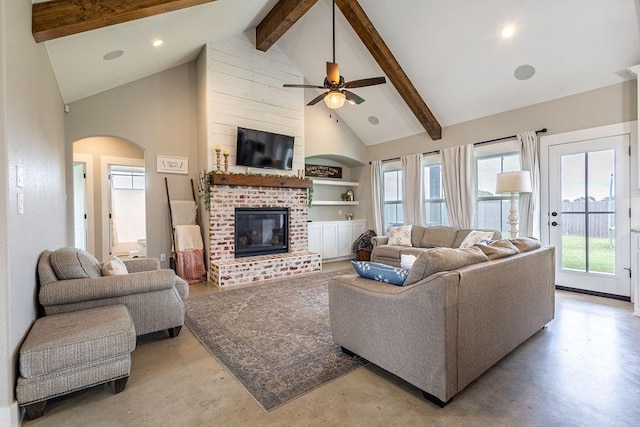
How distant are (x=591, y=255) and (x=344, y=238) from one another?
4264mm

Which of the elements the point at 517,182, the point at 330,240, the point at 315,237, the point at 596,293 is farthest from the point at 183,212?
the point at 596,293

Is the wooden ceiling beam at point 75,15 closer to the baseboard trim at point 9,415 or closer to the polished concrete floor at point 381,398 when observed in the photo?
the baseboard trim at point 9,415

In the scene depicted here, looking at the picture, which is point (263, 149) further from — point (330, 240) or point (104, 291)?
point (104, 291)

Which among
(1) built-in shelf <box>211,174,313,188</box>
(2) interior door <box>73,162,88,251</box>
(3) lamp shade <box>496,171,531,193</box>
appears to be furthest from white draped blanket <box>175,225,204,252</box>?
(3) lamp shade <box>496,171,531,193</box>

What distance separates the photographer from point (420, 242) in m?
5.52

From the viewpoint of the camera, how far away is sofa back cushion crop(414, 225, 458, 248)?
517 centimetres

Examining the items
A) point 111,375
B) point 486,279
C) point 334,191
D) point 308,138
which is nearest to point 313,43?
point 308,138

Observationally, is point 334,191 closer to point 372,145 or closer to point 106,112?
point 372,145

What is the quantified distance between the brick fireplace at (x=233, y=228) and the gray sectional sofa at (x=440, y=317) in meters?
2.71

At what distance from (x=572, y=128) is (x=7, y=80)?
5.87 m

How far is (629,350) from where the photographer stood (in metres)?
2.47

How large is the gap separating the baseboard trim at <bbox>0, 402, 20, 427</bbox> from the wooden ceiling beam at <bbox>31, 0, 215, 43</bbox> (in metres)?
2.42

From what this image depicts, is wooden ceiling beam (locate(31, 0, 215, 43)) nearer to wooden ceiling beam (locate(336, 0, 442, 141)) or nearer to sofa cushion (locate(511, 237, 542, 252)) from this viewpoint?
wooden ceiling beam (locate(336, 0, 442, 141))

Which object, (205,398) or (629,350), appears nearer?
(205,398)
